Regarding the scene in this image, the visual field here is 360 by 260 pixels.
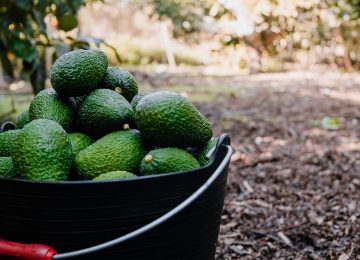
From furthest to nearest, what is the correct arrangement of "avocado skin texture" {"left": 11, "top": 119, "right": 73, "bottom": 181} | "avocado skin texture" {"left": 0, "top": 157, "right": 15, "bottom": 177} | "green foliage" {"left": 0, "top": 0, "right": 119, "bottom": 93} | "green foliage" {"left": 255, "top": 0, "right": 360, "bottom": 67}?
1. "green foliage" {"left": 255, "top": 0, "right": 360, "bottom": 67}
2. "green foliage" {"left": 0, "top": 0, "right": 119, "bottom": 93}
3. "avocado skin texture" {"left": 0, "top": 157, "right": 15, "bottom": 177}
4. "avocado skin texture" {"left": 11, "top": 119, "right": 73, "bottom": 181}

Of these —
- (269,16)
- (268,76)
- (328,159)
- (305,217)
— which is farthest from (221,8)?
(305,217)

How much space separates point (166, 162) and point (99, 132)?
1.15 feet

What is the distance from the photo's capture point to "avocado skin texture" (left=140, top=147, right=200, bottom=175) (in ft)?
4.37

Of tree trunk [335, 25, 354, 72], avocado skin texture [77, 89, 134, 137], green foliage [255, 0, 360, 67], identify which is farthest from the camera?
tree trunk [335, 25, 354, 72]

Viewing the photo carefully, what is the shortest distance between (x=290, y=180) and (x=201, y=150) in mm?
2021

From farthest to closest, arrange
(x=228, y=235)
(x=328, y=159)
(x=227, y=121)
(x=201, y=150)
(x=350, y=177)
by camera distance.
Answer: (x=227, y=121) < (x=328, y=159) < (x=350, y=177) < (x=228, y=235) < (x=201, y=150)

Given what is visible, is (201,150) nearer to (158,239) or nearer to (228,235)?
(158,239)

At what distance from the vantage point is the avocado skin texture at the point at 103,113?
151cm

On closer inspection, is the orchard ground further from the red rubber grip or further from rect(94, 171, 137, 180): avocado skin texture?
the red rubber grip

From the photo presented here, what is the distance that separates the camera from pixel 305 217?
2748 millimetres

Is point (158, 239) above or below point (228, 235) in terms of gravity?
above

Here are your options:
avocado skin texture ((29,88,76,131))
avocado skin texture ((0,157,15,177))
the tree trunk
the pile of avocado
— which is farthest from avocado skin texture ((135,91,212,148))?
the tree trunk

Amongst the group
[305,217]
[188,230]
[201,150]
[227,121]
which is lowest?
[227,121]

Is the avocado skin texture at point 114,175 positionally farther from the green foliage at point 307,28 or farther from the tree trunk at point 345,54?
the tree trunk at point 345,54
